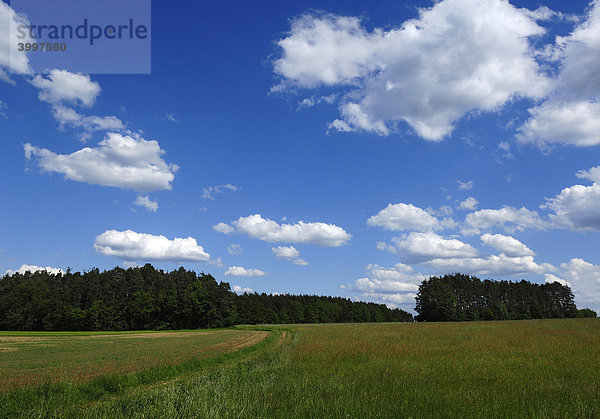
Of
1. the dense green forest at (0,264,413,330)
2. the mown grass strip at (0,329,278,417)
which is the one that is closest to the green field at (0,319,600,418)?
the mown grass strip at (0,329,278,417)

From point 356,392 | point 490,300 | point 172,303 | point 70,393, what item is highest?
point 356,392

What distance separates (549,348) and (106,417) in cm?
2427

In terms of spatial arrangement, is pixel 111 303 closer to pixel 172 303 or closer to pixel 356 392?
pixel 172 303

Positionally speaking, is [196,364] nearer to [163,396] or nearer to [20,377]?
[20,377]

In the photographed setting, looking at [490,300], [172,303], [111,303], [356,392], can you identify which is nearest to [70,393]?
[356,392]

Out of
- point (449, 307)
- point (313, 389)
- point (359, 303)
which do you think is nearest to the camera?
point (313, 389)

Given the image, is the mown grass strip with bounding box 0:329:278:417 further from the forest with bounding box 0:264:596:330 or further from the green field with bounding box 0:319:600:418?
the forest with bounding box 0:264:596:330

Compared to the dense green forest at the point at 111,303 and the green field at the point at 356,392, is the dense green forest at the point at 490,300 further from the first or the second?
the green field at the point at 356,392

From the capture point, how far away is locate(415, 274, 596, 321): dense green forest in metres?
121

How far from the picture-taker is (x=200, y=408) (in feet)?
27.3

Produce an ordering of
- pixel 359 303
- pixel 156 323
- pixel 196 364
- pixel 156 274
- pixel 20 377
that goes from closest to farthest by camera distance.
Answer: pixel 20 377
pixel 196 364
pixel 156 323
pixel 156 274
pixel 359 303

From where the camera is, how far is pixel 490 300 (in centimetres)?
14738

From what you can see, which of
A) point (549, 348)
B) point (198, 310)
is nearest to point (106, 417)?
point (549, 348)

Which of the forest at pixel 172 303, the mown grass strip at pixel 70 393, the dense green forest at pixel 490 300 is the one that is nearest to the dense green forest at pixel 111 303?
the forest at pixel 172 303
